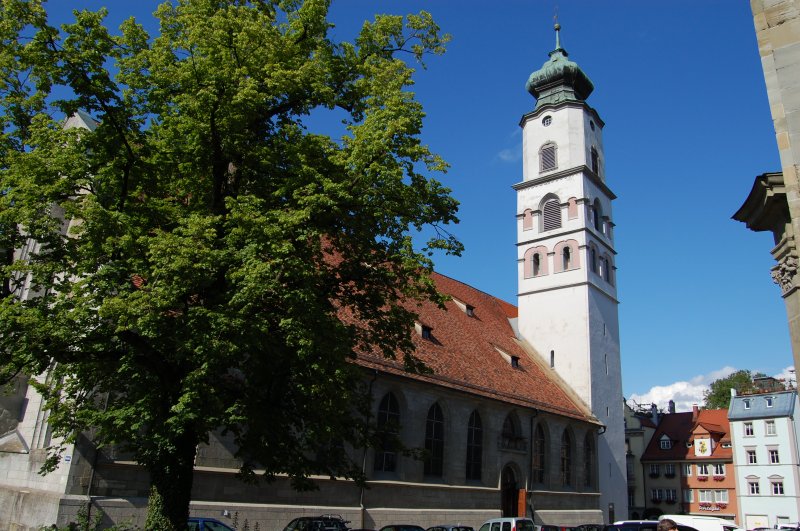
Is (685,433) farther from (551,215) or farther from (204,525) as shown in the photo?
(204,525)

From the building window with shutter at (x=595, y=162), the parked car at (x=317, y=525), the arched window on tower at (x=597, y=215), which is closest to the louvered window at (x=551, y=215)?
the arched window on tower at (x=597, y=215)

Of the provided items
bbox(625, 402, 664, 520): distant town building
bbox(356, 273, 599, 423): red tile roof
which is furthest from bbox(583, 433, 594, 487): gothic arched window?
bbox(625, 402, 664, 520): distant town building

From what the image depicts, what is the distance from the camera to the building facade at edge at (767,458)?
43.0m

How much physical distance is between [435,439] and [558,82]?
85.3 ft

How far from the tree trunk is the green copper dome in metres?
34.0

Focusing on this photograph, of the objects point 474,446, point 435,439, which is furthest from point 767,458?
point 435,439

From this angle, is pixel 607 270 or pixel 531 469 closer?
pixel 531 469

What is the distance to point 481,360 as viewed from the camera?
1160 inches

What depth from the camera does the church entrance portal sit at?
27.9m

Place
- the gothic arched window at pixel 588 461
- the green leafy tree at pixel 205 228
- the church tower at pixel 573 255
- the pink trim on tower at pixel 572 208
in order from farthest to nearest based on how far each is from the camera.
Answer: the pink trim on tower at pixel 572 208, the church tower at pixel 573 255, the gothic arched window at pixel 588 461, the green leafy tree at pixel 205 228

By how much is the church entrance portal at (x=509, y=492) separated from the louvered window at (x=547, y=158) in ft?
62.1

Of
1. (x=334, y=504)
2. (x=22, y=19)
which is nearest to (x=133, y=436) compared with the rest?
(x=22, y=19)

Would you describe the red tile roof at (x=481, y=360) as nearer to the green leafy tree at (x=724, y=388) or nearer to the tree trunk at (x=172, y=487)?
the tree trunk at (x=172, y=487)

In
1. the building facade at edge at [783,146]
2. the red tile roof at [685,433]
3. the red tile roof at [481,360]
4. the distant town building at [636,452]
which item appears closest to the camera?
the building facade at edge at [783,146]
